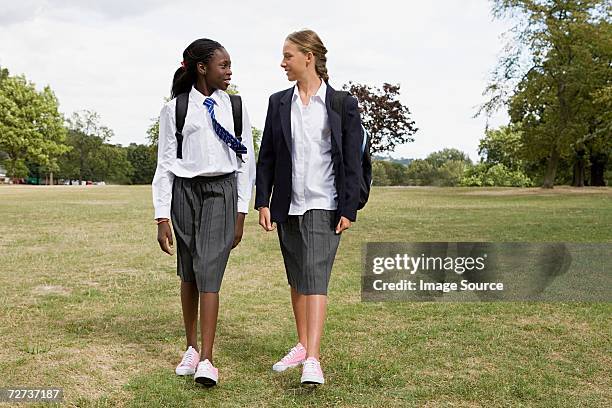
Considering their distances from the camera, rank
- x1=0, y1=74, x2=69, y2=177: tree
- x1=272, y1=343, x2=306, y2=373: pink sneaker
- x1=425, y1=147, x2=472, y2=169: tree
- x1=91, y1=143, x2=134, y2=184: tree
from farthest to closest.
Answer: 1. x1=425, y1=147, x2=472, y2=169: tree
2. x1=91, y1=143, x2=134, y2=184: tree
3. x1=0, y1=74, x2=69, y2=177: tree
4. x1=272, y1=343, x2=306, y2=373: pink sneaker

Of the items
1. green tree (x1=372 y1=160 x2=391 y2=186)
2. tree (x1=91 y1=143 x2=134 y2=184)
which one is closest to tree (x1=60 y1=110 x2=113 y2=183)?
tree (x1=91 y1=143 x2=134 y2=184)

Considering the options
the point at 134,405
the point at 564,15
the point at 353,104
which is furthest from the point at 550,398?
the point at 564,15

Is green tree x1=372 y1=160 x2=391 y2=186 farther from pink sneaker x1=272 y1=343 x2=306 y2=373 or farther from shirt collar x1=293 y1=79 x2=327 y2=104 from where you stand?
shirt collar x1=293 y1=79 x2=327 y2=104

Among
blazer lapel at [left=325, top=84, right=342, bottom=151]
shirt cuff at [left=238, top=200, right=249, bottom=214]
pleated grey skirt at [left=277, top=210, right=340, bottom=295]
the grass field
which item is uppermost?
blazer lapel at [left=325, top=84, right=342, bottom=151]

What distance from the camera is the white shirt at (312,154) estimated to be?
3.83 meters

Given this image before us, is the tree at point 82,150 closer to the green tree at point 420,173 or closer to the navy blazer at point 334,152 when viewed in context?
the green tree at point 420,173

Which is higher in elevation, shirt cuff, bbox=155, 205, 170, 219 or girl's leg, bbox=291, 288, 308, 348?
shirt cuff, bbox=155, 205, 170, 219

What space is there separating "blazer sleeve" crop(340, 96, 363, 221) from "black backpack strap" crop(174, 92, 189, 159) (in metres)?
0.91

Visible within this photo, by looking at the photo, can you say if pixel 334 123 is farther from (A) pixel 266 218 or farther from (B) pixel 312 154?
(A) pixel 266 218

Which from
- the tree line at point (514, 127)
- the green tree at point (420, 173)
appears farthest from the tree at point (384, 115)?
the green tree at point (420, 173)

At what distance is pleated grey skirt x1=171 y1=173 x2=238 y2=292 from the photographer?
3.90 meters

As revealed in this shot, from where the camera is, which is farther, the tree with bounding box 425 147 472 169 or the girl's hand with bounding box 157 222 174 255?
the tree with bounding box 425 147 472 169

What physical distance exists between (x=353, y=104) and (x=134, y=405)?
1979mm

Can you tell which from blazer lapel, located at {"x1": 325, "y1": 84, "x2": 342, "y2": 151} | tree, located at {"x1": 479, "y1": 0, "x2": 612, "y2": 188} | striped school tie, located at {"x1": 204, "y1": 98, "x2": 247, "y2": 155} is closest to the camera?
blazer lapel, located at {"x1": 325, "y1": 84, "x2": 342, "y2": 151}
